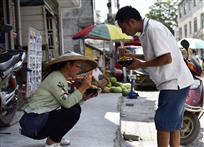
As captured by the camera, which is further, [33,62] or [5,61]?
[33,62]

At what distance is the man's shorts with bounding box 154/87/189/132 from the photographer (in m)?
3.85

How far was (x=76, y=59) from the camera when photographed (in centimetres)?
402

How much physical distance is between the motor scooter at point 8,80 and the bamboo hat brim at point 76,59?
59 centimetres

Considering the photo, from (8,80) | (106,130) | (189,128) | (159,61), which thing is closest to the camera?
(159,61)

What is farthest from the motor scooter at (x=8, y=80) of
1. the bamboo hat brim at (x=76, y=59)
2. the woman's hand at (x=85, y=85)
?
the woman's hand at (x=85, y=85)

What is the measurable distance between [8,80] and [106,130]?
4.57 ft

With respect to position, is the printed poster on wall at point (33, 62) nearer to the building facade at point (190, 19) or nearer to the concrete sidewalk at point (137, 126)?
the concrete sidewalk at point (137, 126)

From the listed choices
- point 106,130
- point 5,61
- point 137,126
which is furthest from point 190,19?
point 5,61

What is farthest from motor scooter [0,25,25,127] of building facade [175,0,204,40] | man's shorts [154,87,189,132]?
building facade [175,0,204,40]

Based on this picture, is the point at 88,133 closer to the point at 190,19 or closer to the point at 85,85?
the point at 85,85

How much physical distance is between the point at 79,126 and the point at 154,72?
2048 millimetres

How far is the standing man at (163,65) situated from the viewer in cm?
373

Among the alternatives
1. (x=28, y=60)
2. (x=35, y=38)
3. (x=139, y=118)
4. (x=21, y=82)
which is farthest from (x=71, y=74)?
(x=139, y=118)

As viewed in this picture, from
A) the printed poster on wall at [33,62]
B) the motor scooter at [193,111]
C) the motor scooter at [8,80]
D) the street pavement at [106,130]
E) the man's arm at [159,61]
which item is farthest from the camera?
the printed poster on wall at [33,62]
